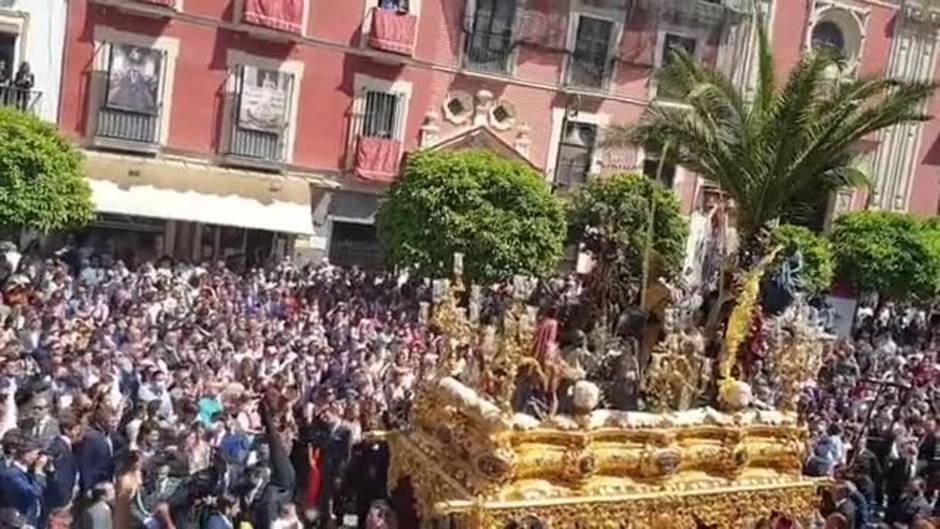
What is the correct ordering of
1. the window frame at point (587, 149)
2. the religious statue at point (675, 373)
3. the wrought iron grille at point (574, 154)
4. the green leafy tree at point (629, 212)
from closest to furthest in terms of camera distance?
1. the religious statue at point (675, 373)
2. the green leafy tree at point (629, 212)
3. the window frame at point (587, 149)
4. the wrought iron grille at point (574, 154)

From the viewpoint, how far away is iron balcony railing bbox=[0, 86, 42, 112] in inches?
924

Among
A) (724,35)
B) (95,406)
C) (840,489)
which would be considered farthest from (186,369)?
(724,35)

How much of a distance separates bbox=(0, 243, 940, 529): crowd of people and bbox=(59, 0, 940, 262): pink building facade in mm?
3875

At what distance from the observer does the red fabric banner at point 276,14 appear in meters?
25.9

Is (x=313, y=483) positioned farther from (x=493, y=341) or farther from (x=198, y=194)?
(x=198, y=194)

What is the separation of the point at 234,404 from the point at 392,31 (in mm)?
15970

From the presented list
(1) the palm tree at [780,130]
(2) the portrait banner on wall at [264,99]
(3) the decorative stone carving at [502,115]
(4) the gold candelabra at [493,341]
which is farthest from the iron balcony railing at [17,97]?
(4) the gold candelabra at [493,341]

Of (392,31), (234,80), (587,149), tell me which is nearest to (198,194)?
(234,80)

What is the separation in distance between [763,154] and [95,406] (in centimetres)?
874

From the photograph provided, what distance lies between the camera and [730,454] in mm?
10875

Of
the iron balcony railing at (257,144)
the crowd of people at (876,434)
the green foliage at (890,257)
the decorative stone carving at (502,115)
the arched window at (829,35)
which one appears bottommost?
the crowd of people at (876,434)

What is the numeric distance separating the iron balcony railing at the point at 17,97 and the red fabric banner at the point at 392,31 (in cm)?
767

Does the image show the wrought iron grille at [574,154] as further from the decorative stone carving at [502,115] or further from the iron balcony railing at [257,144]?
the iron balcony railing at [257,144]

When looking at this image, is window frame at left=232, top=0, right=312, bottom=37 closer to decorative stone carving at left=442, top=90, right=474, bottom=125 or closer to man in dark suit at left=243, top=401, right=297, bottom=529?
decorative stone carving at left=442, top=90, right=474, bottom=125
